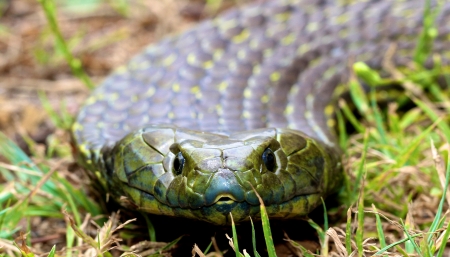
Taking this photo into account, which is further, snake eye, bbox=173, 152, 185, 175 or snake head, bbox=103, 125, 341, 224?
snake eye, bbox=173, 152, 185, 175

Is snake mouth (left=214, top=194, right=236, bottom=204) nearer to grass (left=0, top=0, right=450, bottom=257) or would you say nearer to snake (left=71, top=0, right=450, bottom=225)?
snake (left=71, top=0, right=450, bottom=225)

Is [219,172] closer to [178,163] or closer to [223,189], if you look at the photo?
[223,189]

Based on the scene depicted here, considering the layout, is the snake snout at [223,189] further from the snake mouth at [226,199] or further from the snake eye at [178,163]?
the snake eye at [178,163]

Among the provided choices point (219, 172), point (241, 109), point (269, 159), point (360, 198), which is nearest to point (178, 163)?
point (219, 172)

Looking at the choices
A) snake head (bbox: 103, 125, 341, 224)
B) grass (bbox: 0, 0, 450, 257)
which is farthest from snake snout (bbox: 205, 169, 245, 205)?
grass (bbox: 0, 0, 450, 257)

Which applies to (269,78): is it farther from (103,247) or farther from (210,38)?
(103,247)

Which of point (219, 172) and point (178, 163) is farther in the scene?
point (178, 163)

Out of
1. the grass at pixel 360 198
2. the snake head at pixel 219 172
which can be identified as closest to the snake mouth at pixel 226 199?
the snake head at pixel 219 172
